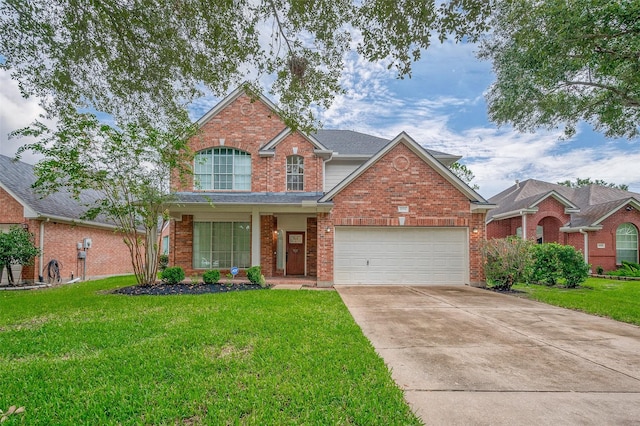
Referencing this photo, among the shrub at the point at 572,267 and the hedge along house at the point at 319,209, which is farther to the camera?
the shrub at the point at 572,267

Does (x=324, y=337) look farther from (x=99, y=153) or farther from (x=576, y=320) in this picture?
(x=99, y=153)

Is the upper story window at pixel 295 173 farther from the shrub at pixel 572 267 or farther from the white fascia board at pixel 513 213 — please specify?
the white fascia board at pixel 513 213

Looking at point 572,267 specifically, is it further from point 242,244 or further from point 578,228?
point 242,244

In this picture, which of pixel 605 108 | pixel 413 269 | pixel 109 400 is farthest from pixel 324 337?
pixel 605 108

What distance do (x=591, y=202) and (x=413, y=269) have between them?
17899 mm

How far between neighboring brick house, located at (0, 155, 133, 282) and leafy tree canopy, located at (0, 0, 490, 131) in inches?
267

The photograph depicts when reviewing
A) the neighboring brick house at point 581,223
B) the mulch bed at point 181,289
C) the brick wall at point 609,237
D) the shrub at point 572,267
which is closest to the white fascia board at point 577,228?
the neighboring brick house at point 581,223

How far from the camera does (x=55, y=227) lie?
14055mm

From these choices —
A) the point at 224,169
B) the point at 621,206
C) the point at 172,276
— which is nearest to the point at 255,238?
the point at 172,276

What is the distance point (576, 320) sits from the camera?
6.72m

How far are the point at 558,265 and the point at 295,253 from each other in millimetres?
10619

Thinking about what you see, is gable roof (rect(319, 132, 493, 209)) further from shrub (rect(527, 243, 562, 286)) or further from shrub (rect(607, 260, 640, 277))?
shrub (rect(607, 260, 640, 277))

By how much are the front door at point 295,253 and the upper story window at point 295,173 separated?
2155mm

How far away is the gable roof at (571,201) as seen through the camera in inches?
733
